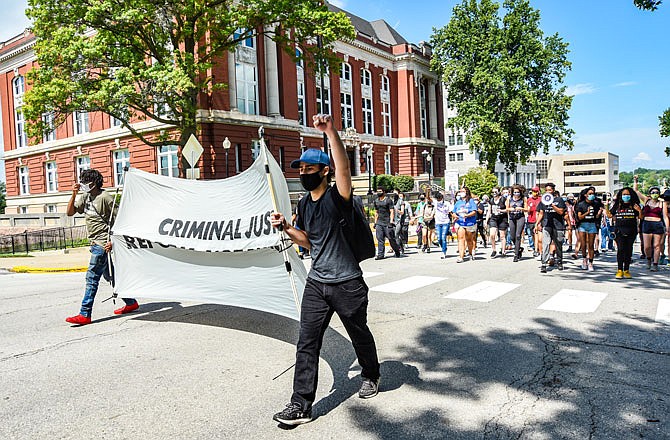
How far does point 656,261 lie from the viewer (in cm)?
1168

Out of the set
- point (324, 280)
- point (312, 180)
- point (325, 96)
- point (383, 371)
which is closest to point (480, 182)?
point (325, 96)

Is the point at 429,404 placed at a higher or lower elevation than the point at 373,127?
lower

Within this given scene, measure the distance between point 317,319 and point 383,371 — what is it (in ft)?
4.20

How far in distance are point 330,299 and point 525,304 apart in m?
4.95

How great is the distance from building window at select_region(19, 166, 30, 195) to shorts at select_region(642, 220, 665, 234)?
48159mm

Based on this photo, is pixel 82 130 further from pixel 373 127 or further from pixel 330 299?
pixel 330 299

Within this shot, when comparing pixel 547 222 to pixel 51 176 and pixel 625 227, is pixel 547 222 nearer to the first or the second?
pixel 625 227

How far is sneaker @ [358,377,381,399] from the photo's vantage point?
4.40m

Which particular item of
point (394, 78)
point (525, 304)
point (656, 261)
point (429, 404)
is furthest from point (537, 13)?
point (429, 404)

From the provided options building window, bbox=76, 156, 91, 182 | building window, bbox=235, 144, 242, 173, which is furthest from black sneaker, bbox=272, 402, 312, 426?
building window, bbox=76, 156, 91, 182

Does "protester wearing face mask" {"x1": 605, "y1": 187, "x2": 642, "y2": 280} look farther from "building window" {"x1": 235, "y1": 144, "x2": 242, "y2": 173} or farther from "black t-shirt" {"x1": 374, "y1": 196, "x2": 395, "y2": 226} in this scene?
"building window" {"x1": 235, "y1": 144, "x2": 242, "y2": 173}

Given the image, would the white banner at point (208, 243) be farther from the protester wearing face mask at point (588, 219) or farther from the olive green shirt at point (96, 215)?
the protester wearing face mask at point (588, 219)

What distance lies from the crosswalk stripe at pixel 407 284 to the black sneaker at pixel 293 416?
5594 millimetres

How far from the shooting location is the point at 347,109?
5141cm
